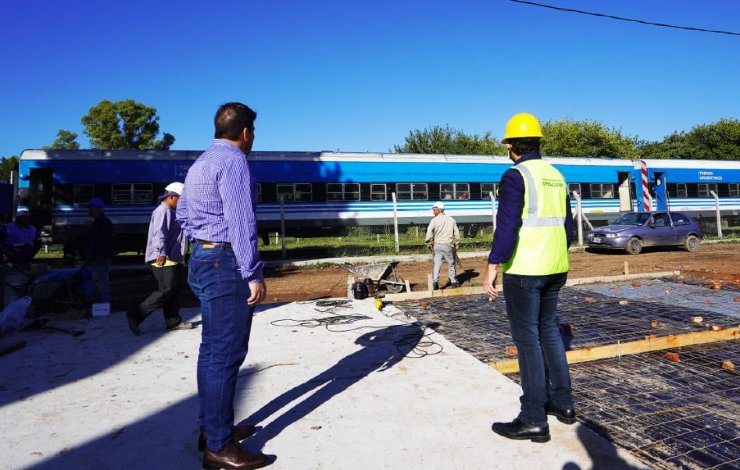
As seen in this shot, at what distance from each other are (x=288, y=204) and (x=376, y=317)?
1229cm

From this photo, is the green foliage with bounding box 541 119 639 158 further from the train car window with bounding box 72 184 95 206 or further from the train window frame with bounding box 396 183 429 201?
the train car window with bounding box 72 184 95 206

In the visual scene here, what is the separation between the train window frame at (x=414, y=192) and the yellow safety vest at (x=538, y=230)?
16157mm

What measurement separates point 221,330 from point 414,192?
56.4 feet

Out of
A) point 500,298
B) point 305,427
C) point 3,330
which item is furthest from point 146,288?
point 305,427

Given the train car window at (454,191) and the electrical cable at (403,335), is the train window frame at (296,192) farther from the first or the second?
the electrical cable at (403,335)

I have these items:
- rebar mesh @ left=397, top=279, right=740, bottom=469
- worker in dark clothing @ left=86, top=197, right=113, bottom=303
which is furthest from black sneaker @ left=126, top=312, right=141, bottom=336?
rebar mesh @ left=397, top=279, right=740, bottom=469

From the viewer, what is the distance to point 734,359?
4.24 metres

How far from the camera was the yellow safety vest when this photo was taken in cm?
287

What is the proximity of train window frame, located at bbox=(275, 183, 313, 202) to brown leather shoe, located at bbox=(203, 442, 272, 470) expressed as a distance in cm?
1552

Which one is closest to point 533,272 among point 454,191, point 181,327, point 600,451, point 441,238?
point 600,451

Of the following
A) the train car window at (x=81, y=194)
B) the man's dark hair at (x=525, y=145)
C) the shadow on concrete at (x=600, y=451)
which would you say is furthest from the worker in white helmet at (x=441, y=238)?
the train car window at (x=81, y=194)

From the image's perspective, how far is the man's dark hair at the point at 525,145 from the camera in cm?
308

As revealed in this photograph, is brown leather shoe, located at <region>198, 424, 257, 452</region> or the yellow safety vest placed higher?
the yellow safety vest

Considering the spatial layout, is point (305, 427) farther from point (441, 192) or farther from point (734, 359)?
point (441, 192)
